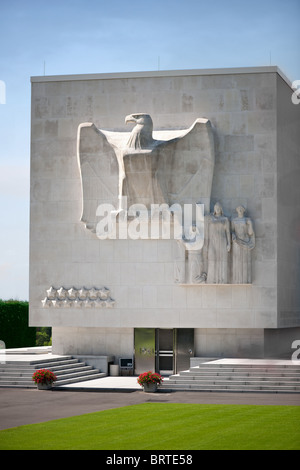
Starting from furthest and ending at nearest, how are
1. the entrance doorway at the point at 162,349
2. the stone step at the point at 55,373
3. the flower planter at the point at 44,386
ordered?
the entrance doorway at the point at 162,349 < the stone step at the point at 55,373 < the flower planter at the point at 44,386

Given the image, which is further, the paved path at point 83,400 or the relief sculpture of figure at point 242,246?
the relief sculpture of figure at point 242,246

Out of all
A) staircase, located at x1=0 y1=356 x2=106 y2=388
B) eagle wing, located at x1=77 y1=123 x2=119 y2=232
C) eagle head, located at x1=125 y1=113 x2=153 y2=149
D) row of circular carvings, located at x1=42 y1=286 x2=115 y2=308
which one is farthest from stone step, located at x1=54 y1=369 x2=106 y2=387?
eagle head, located at x1=125 y1=113 x2=153 y2=149

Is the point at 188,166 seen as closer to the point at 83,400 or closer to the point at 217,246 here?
the point at 217,246

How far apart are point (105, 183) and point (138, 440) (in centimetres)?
1778

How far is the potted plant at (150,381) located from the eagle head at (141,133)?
9486 millimetres

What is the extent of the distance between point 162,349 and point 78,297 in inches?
163

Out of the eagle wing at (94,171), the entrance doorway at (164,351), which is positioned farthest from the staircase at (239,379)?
the eagle wing at (94,171)

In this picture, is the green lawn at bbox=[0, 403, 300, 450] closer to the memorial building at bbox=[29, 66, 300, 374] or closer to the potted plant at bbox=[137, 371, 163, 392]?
the potted plant at bbox=[137, 371, 163, 392]

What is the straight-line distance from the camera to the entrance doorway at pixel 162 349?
33000mm

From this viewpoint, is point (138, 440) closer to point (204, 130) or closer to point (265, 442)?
point (265, 442)

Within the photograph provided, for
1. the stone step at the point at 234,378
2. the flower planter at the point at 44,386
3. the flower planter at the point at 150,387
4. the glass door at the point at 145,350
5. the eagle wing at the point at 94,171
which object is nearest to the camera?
the flower planter at the point at 150,387

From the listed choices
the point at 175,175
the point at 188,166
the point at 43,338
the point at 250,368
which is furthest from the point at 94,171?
the point at 43,338

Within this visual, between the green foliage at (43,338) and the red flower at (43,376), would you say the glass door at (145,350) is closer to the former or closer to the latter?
the red flower at (43,376)

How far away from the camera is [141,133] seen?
104ft
